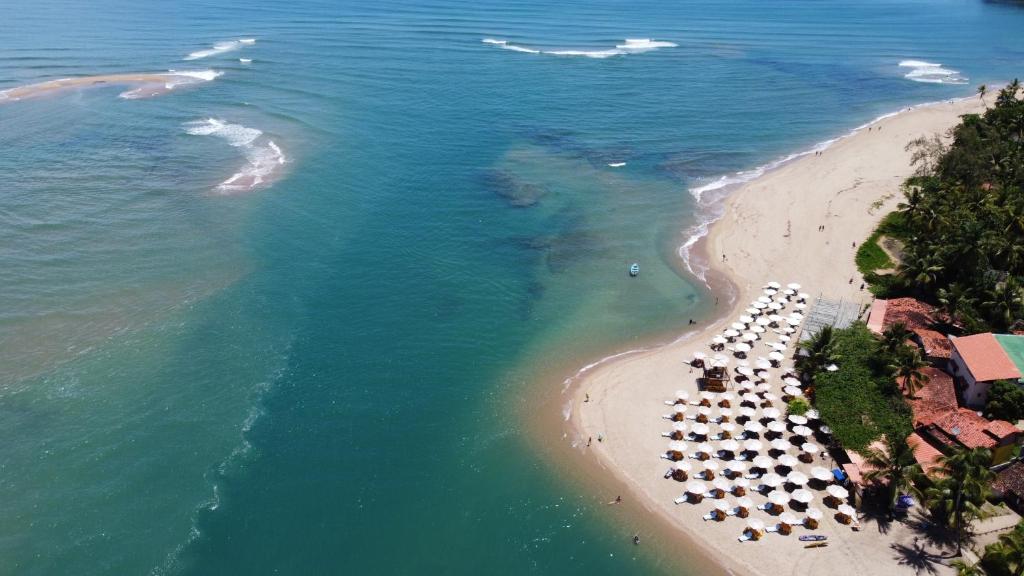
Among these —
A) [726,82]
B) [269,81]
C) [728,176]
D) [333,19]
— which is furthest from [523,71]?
[333,19]

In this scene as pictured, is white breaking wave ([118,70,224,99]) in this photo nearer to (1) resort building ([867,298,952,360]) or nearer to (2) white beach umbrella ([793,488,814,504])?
(1) resort building ([867,298,952,360])

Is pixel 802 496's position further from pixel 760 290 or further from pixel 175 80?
pixel 175 80

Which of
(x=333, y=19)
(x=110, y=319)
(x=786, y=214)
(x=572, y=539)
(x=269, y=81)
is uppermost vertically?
(x=333, y=19)

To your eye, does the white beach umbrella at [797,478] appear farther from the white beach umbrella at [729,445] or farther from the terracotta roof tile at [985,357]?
the terracotta roof tile at [985,357]

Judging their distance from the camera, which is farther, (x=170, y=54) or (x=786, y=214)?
(x=170, y=54)

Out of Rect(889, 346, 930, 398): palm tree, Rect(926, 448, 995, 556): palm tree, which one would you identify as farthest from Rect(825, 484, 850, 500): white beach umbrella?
Rect(889, 346, 930, 398): palm tree

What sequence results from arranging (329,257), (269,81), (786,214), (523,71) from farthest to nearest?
1. (523,71)
2. (269,81)
3. (786,214)
4. (329,257)

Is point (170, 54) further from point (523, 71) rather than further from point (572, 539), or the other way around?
point (572, 539)
